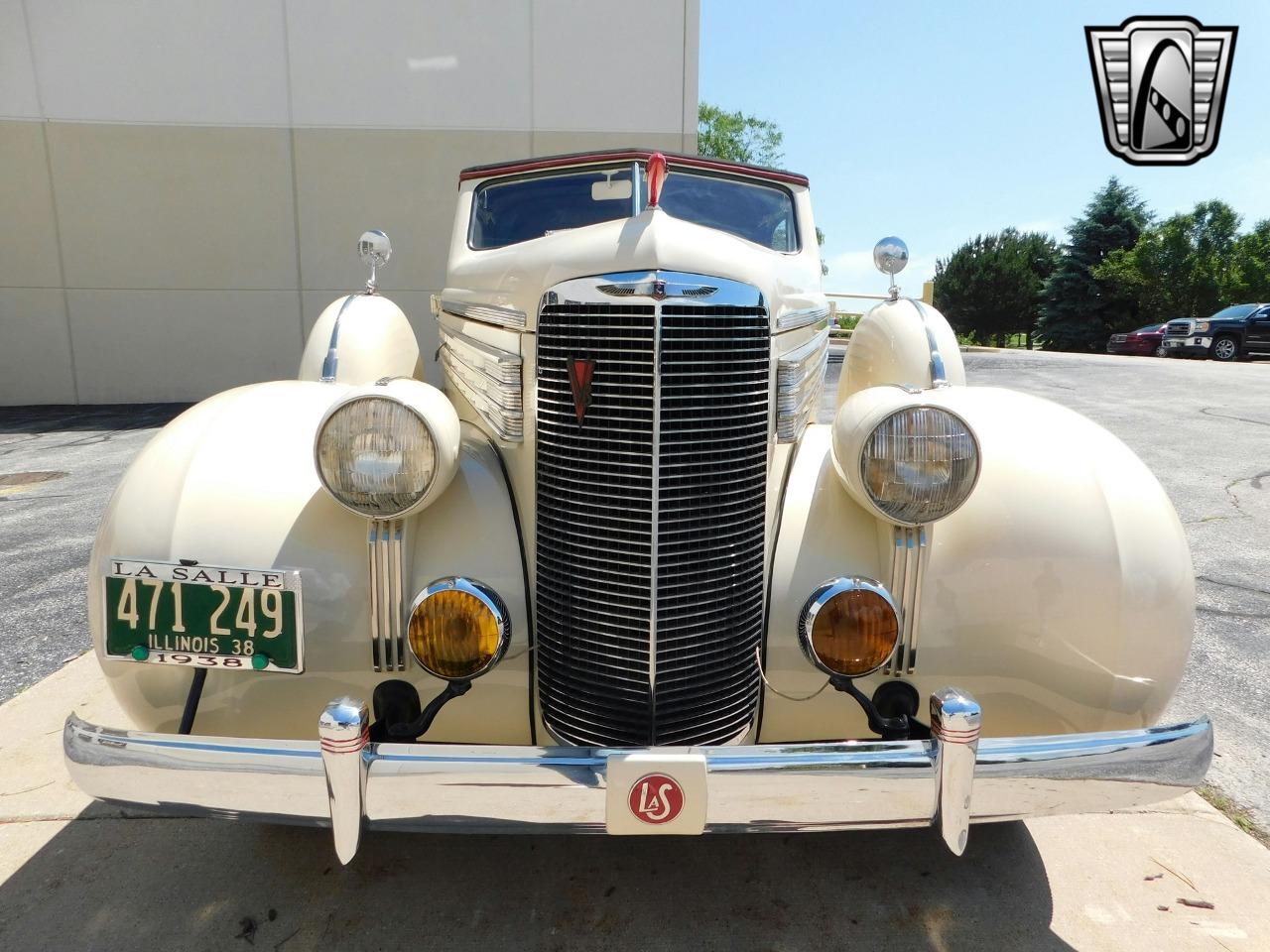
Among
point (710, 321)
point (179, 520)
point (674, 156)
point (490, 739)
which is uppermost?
point (674, 156)

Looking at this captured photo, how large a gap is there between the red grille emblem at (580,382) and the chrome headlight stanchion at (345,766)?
84 centimetres

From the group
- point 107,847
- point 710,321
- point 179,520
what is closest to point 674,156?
point 710,321

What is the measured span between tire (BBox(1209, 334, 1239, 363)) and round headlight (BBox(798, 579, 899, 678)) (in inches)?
1008

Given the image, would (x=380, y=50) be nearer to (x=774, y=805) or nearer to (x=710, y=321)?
(x=710, y=321)


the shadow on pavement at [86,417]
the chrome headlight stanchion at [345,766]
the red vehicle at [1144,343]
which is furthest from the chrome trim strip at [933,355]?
the red vehicle at [1144,343]

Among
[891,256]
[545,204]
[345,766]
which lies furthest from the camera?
[891,256]

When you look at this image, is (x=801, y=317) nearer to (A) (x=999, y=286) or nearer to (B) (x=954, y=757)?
(B) (x=954, y=757)

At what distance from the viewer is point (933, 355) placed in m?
2.83

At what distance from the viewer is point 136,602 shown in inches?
77.0

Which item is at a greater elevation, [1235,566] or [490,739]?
[490,739]

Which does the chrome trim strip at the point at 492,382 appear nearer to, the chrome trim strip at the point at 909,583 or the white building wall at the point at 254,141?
the chrome trim strip at the point at 909,583

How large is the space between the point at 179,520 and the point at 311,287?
36.3ft

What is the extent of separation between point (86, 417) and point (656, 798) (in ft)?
40.8

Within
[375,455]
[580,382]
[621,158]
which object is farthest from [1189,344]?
[375,455]
